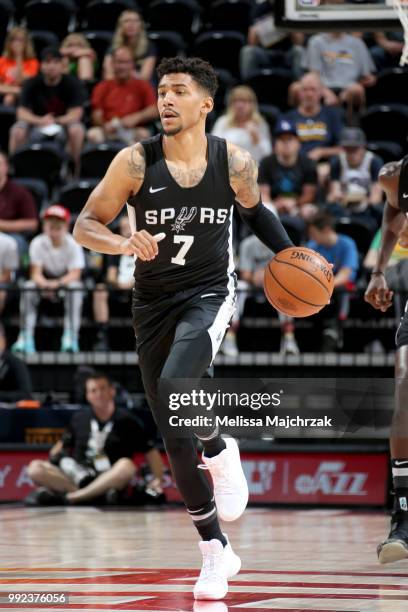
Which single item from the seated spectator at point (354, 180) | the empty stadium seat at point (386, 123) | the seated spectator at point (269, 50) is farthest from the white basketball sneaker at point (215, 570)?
the seated spectator at point (269, 50)

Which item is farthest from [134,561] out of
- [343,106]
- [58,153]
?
[343,106]

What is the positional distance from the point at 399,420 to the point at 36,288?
273 inches

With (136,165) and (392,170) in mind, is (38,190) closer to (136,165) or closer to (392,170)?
(392,170)

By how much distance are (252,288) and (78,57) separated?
18.4ft

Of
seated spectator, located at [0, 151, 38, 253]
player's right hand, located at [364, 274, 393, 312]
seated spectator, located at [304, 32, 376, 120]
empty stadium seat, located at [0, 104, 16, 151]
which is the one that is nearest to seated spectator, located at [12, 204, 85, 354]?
seated spectator, located at [0, 151, 38, 253]

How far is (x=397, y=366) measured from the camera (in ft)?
22.6

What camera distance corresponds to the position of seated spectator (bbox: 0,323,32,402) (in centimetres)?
1244

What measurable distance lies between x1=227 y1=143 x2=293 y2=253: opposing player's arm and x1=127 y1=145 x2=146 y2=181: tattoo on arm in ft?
1.48

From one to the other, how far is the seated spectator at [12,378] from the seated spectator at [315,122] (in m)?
4.69

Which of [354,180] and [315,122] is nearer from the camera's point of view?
[354,180]

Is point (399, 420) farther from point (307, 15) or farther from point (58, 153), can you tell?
point (58, 153)

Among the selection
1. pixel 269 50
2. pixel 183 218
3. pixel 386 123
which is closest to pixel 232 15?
pixel 269 50

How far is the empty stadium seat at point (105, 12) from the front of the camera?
18.3m

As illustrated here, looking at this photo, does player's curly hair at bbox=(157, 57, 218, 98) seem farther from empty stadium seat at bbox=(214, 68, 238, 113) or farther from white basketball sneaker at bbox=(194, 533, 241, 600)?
empty stadium seat at bbox=(214, 68, 238, 113)
